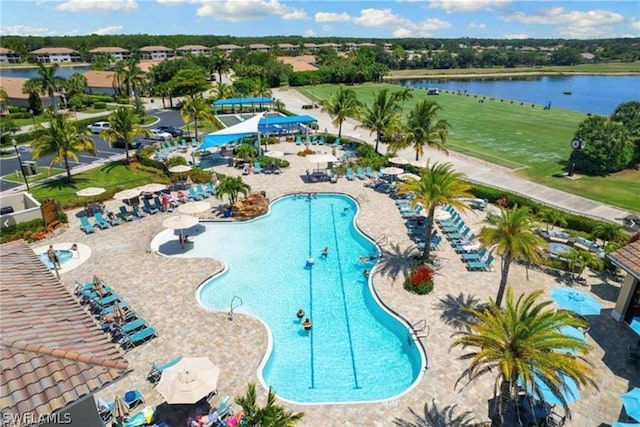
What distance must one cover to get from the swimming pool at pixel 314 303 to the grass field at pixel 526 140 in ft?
65.0

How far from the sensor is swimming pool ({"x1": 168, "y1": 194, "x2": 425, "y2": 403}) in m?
14.8

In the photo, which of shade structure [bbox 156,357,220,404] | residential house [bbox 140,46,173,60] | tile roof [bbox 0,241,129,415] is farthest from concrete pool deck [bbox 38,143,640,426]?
residential house [bbox 140,46,173,60]

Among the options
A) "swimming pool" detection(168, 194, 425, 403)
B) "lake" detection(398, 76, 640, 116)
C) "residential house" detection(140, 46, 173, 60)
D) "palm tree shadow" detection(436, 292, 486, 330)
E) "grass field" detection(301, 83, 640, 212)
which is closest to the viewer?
"swimming pool" detection(168, 194, 425, 403)

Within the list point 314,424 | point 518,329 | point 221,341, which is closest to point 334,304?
point 221,341

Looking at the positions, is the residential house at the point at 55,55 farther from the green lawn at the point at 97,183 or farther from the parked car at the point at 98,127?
the green lawn at the point at 97,183

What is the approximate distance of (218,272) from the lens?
20.5 m

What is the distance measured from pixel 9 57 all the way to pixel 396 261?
17444 cm

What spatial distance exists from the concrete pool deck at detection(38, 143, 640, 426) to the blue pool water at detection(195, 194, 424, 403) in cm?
83

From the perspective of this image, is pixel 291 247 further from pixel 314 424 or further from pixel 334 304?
pixel 314 424

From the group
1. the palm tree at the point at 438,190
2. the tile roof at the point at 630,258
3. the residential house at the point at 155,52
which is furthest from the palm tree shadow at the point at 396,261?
the residential house at the point at 155,52

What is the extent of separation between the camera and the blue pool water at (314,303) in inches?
581

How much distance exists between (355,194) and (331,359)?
55.0 ft

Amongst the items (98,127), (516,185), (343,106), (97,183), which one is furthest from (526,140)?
(98,127)

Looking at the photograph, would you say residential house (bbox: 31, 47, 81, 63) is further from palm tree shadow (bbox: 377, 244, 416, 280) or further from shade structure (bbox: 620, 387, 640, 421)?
shade structure (bbox: 620, 387, 640, 421)
